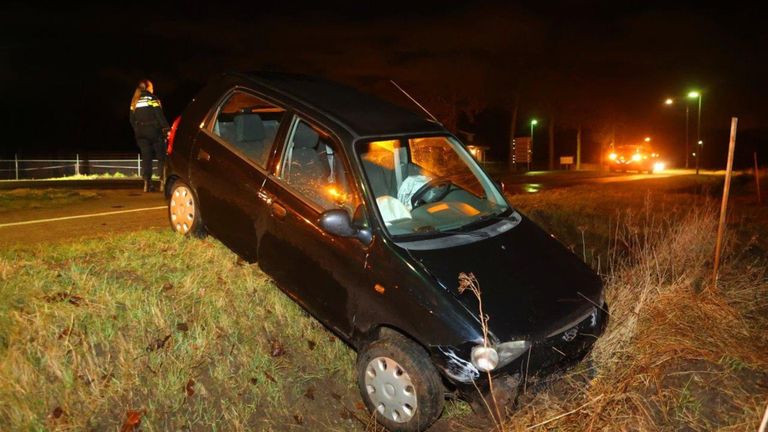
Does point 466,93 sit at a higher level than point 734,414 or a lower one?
higher

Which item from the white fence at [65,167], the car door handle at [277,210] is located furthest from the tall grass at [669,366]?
the white fence at [65,167]

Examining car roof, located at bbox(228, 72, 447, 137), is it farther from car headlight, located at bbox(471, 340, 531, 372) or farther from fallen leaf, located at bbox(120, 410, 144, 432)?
fallen leaf, located at bbox(120, 410, 144, 432)

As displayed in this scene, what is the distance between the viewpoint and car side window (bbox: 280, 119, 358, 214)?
4.57m

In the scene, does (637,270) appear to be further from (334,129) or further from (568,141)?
(568,141)

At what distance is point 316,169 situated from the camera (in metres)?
4.90

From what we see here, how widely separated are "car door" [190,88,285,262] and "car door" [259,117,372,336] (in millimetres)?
178

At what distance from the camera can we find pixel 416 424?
386 cm

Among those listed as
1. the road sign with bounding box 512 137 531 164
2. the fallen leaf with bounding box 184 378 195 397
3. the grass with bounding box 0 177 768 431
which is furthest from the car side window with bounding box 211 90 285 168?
the road sign with bounding box 512 137 531 164

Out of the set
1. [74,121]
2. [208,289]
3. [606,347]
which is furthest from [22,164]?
[74,121]

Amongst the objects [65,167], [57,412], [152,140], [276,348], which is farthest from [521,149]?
[57,412]

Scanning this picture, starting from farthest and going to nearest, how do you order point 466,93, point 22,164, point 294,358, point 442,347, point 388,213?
point 466,93 → point 22,164 → point 294,358 → point 388,213 → point 442,347

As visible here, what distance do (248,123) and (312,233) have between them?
148 cm

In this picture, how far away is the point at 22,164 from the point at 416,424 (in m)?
29.7

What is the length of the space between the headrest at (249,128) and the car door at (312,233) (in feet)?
1.83
